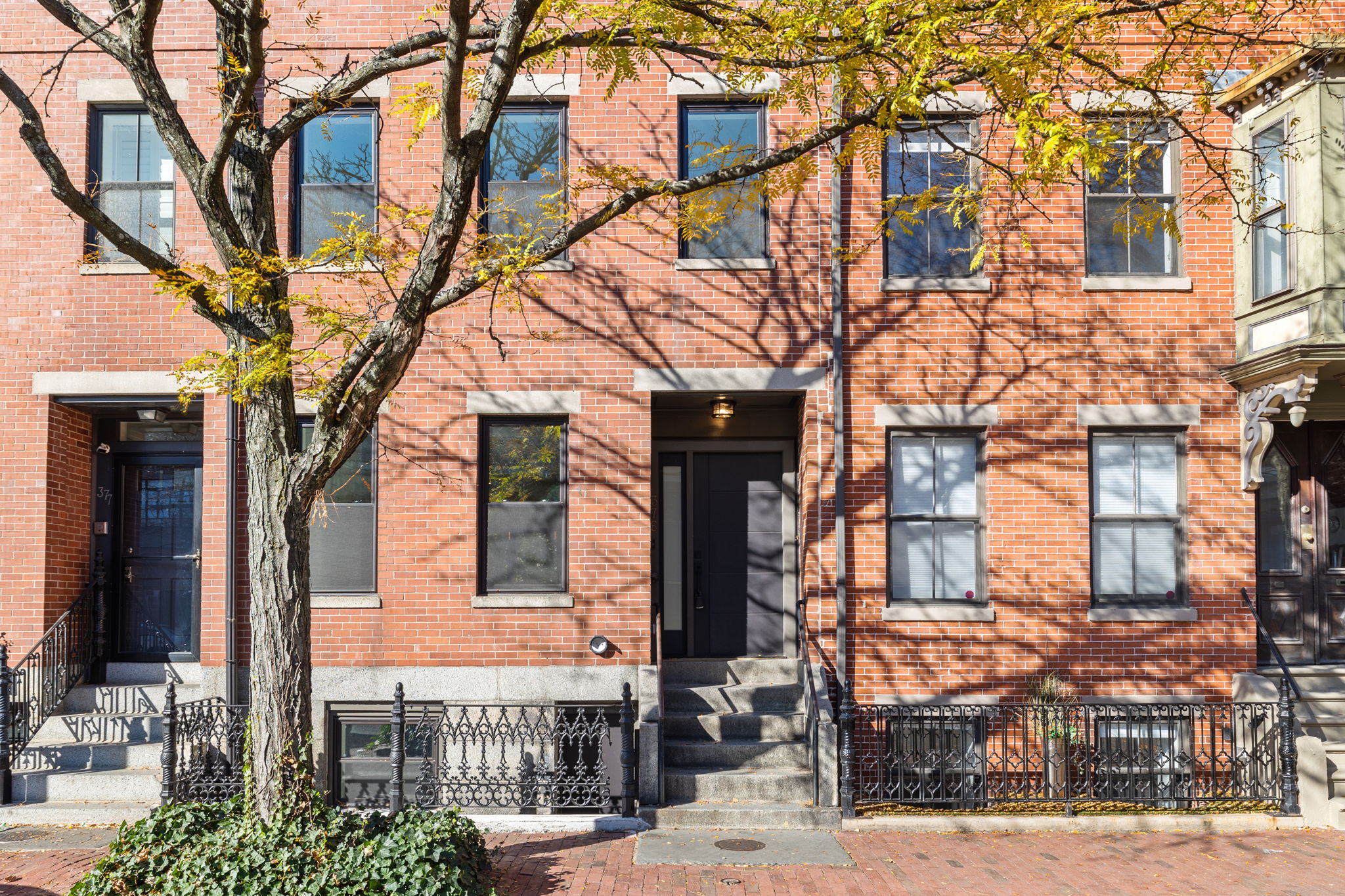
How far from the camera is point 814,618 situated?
10.6 metres

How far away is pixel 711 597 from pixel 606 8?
6.72 metres

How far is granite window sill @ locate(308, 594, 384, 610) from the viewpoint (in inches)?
411

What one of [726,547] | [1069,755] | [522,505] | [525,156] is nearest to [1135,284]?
[1069,755]

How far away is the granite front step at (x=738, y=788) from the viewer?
9.48 m

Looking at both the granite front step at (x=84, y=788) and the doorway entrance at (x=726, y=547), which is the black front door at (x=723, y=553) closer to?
the doorway entrance at (x=726, y=547)

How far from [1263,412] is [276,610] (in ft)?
32.0

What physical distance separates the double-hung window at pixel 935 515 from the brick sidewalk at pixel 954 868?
2774 mm

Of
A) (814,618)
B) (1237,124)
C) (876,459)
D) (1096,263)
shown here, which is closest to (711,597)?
(814,618)

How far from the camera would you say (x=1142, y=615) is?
10.5 m

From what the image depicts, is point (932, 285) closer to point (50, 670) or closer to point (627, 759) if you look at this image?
point (627, 759)

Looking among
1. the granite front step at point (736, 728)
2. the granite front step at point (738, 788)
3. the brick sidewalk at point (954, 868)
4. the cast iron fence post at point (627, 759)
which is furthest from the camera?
the granite front step at point (736, 728)

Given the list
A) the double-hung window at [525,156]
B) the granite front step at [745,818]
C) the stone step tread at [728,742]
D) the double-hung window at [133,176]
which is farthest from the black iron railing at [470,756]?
the double-hung window at [525,156]

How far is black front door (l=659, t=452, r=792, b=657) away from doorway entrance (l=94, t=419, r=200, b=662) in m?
5.59

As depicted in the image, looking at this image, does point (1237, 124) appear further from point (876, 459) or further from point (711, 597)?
point (711, 597)
